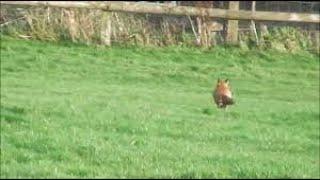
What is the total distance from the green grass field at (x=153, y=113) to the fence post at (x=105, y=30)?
0.42 meters

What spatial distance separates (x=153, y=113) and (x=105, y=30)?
20.6ft

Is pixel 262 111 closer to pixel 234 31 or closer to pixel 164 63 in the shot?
pixel 164 63

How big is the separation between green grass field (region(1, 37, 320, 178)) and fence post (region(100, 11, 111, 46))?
1.37ft

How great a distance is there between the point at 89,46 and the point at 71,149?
898 centimetres

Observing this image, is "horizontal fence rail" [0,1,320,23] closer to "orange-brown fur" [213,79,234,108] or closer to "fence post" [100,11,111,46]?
"fence post" [100,11,111,46]

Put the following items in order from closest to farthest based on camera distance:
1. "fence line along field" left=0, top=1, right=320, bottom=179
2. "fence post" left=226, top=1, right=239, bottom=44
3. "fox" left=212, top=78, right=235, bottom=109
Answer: "fence line along field" left=0, top=1, right=320, bottom=179 → "fox" left=212, top=78, right=235, bottom=109 → "fence post" left=226, top=1, right=239, bottom=44

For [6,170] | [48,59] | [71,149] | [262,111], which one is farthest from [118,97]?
[6,170]

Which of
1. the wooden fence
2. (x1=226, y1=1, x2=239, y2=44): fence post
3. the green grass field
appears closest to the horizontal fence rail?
the wooden fence

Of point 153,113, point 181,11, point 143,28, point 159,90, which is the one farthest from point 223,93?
point 181,11

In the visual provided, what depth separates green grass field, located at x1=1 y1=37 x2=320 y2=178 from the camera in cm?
786

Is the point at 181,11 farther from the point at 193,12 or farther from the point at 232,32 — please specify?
the point at 232,32

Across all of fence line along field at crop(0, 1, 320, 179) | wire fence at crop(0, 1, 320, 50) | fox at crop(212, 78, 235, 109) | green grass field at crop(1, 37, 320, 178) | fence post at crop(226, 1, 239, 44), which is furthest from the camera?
fence post at crop(226, 1, 239, 44)

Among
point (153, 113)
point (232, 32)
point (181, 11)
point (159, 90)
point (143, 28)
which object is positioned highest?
point (153, 113)

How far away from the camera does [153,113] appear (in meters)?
11.4
